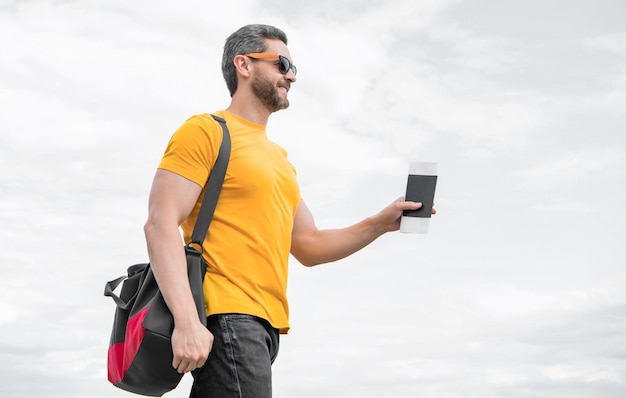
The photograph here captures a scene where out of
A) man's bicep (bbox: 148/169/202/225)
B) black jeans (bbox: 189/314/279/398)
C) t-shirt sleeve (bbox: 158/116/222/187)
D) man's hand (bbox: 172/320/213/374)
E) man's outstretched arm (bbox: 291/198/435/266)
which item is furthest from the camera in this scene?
man's outstretched arm (bbox: 291/198/435/266)

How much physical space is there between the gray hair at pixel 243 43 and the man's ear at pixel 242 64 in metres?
0.04

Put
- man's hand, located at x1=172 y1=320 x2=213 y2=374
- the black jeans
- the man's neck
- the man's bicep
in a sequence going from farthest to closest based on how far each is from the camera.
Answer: the man's neck
the man's bicep
the black jeans
man's hand, located at x1=172 y1=320 x2=213 y2=374

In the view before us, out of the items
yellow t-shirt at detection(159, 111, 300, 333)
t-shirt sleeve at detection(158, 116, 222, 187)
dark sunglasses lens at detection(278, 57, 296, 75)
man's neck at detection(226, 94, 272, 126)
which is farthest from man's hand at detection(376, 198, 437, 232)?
t-shirt sleeve at detection(158, 116, 222, 187)

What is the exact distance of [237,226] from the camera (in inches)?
165

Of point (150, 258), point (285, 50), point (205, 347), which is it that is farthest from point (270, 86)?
point (205, 347)

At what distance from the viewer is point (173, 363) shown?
3822mm

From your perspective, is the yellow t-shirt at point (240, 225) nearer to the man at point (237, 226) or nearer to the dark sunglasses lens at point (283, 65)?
the man at point (237, 226)

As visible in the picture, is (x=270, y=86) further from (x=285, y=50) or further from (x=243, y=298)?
(x=243, y=298)

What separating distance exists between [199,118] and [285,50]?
849 mm

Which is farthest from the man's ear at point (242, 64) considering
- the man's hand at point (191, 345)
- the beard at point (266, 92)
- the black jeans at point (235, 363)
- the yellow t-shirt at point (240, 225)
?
the man's hand at point (191, 345)

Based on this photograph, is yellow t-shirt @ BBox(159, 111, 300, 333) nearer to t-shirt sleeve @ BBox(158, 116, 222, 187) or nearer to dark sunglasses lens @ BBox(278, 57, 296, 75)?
t-shirt sleeve @ BBox(158, 116, 222, 187)

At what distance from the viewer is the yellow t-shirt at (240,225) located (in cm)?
409

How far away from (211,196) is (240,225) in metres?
0.22

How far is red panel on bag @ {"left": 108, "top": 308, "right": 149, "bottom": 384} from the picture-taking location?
3939 millimetres
